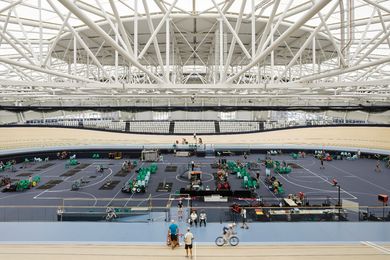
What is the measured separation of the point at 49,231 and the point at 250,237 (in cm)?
853

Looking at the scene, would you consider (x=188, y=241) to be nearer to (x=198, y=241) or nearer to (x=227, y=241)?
(x=198, y=241)

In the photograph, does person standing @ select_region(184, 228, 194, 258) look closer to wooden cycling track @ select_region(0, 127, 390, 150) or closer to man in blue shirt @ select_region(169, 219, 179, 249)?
man in blue shirt @ select_region(169, 219, 179, 249)

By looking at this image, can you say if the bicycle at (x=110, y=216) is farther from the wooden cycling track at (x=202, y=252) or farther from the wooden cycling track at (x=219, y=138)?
the wooden cycling track at (x=219, y=138)

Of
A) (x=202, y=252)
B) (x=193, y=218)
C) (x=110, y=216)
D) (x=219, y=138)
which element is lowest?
(x=110, y=216)

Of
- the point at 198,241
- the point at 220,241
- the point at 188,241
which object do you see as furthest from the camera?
the point at 198,241

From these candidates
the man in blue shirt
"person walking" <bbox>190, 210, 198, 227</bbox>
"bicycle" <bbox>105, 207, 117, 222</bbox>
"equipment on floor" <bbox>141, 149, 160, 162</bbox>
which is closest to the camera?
the man in blue shirt

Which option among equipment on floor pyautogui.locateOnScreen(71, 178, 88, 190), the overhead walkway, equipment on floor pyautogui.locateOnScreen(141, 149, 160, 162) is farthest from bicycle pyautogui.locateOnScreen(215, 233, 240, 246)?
equipment on floor pyautogui.locateOnScreen(141, 149, 160, 162)

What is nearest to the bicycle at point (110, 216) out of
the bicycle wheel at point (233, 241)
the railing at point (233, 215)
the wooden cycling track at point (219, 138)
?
the railing at point (233, 215)

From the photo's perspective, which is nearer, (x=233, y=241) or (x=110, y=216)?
(x=233, y=241)

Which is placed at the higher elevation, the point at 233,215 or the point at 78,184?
the point at 233,215

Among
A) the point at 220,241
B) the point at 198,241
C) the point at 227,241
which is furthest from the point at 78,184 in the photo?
the point at 227,241

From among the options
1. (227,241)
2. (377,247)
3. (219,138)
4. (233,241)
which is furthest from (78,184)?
(219,138)

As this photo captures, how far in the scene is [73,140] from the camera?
38562 mm

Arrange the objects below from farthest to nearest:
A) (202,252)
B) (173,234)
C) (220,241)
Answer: (220,241) < (173,234) < (202,252)
